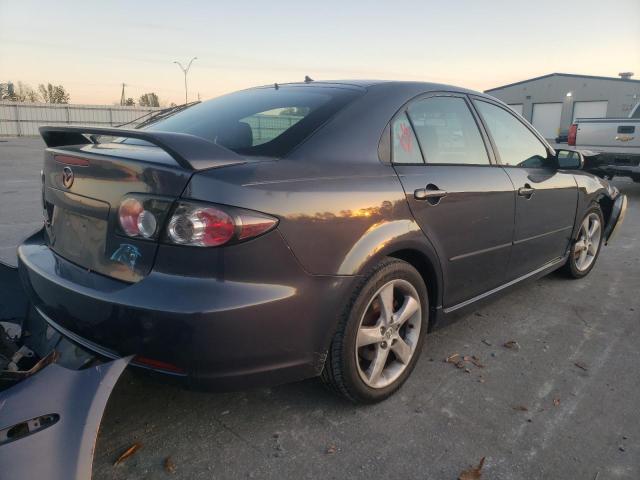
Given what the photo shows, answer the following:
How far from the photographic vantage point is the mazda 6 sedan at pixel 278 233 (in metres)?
1.91

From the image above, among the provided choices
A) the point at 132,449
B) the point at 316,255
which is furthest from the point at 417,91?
the point at 132,449

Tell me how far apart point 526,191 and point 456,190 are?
0.90m

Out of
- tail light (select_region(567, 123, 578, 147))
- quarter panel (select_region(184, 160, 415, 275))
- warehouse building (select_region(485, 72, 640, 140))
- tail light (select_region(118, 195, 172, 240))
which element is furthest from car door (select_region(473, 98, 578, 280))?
warehouse building (select_region(485, 72, 640, 140))

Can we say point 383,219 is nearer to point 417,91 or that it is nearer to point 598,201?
point 417,91

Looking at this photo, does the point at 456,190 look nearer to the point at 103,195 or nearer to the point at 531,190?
the point at 531,190

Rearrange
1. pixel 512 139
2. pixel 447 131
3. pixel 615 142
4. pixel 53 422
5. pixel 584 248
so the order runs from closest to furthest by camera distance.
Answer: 1. pixel 53 422
2. pixel 447 131
3. pixel 512 139
4. pixel 584 248
5. pixel 615 142

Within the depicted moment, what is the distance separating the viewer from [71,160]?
90.5 inches

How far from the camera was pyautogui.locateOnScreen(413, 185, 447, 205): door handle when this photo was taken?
8.61ft

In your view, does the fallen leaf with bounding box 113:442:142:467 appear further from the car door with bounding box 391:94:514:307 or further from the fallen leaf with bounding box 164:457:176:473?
the car door with bounding box 391:94:514:307

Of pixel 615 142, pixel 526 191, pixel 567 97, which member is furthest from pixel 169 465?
pixel 567 97

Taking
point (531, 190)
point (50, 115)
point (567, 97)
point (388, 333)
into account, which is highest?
point (567, 97)

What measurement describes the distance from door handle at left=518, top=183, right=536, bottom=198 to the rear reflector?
2639mm

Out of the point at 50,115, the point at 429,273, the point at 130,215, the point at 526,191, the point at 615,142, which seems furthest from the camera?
the point at 50,115

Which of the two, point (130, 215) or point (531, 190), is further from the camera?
point (531, 190)
